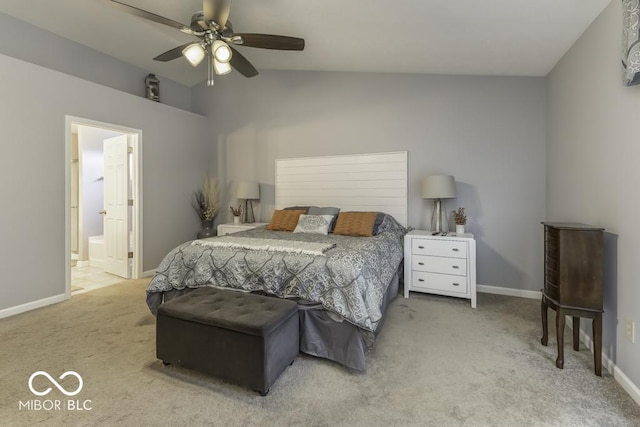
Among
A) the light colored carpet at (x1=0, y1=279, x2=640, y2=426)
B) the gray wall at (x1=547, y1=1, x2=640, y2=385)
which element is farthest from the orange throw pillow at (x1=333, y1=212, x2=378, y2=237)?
the gray wall at (x1=547, y1=1, x2=640, y2=385)

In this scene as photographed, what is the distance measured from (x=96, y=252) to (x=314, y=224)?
389 cm

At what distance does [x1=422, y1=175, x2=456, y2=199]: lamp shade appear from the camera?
11.0ft

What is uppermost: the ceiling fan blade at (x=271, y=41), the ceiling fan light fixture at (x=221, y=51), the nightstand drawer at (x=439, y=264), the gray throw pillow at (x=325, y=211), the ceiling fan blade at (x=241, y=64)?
the ceiling fan blade at (x=271, y=41)

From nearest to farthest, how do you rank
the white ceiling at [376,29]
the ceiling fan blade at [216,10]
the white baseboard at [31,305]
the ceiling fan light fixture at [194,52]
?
the ceiling fan blade at [216,10] → the white ceiling at [376,29] → the ceiling fan light fixture at [194,52] → the white baseboard at [31,305]

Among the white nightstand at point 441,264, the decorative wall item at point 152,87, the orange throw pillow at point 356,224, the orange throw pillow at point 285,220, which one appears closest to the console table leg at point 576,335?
the white nightstand at point 441,264

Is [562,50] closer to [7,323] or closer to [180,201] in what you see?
[180,201]

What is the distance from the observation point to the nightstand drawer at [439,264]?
3167mm

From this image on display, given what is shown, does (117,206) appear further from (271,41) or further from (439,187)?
(439,187)

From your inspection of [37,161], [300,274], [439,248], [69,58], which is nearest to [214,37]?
[300,274]

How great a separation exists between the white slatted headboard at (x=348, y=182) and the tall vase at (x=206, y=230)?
44.7 inches

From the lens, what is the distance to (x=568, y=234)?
2004 mm

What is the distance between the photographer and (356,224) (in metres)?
3.44

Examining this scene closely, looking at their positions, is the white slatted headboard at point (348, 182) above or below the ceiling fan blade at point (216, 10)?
below

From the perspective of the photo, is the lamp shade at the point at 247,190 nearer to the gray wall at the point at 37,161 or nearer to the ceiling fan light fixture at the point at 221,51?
the gray wall at the point at 37,161
